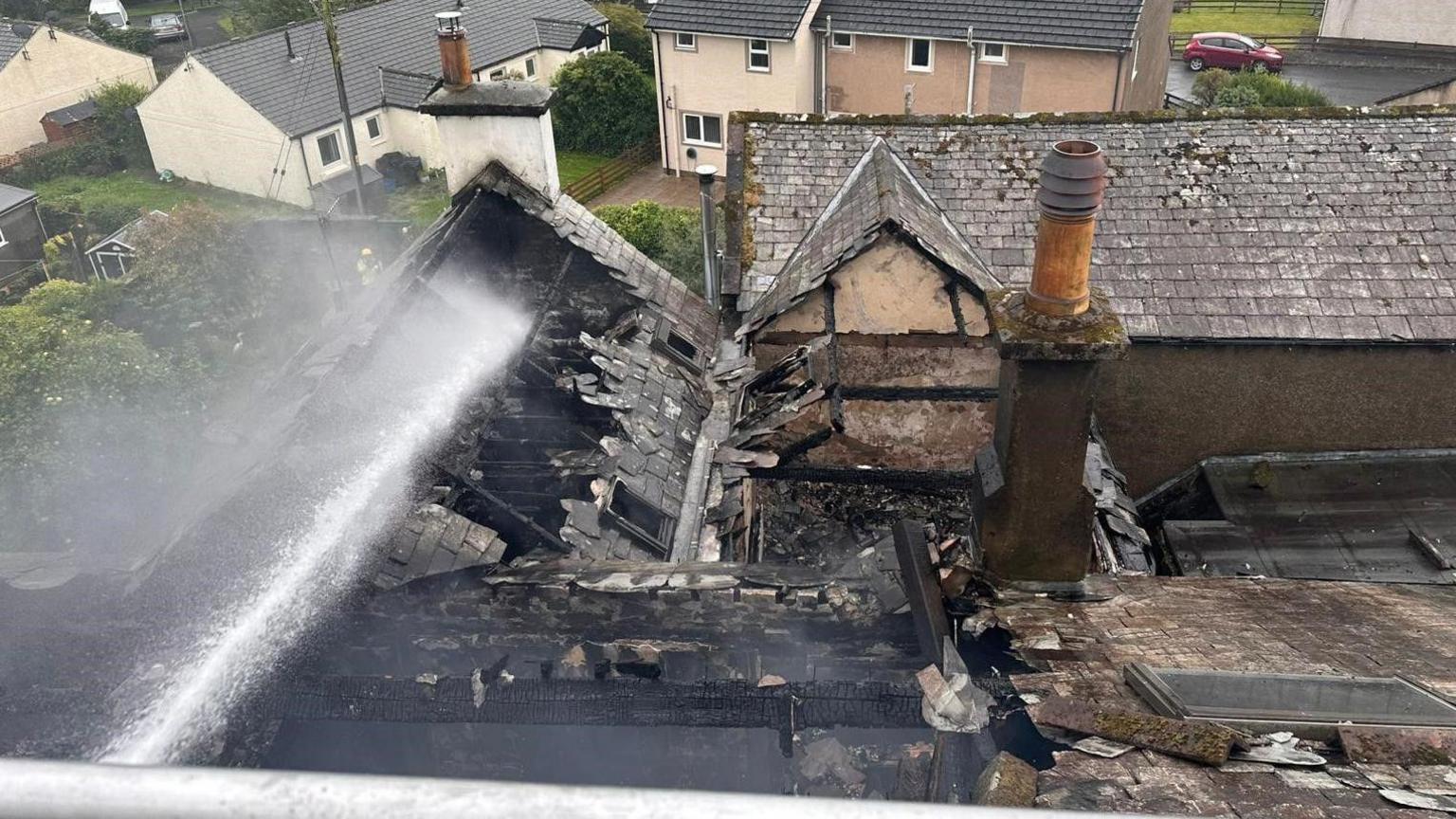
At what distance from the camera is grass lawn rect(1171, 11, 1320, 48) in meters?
41.5

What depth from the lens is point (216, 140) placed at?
1403 inches

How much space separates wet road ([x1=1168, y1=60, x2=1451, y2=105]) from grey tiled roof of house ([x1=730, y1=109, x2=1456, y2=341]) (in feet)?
79.9

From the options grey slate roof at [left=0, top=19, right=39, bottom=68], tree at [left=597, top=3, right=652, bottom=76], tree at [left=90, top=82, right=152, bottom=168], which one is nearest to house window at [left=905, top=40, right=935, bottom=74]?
tree at [left=597, top=3, right=652, bottom=76]

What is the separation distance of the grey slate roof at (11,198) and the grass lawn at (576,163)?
16584 mm

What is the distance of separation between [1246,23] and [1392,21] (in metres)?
6.07

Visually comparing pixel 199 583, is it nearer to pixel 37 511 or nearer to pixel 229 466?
pixel 229 466

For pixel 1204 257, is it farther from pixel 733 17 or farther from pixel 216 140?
pixel 216 140

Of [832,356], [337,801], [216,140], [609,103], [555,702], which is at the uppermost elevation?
[337,801]

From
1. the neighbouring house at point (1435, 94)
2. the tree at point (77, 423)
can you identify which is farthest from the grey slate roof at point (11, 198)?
the neighbouring house at point (1435, 94)

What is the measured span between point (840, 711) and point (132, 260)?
30.2 metres

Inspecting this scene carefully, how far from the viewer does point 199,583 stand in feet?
19.2

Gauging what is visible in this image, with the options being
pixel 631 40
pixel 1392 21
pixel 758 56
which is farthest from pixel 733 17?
pixel 1392 21

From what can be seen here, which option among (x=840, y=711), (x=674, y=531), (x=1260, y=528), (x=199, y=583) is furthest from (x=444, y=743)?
(x=1260, y=528)

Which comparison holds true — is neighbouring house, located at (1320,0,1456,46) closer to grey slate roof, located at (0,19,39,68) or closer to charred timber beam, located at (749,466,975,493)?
charred timber beam, located at (749,466,975,493)
